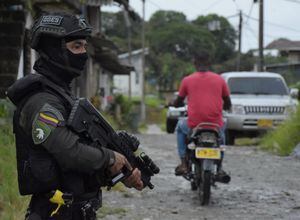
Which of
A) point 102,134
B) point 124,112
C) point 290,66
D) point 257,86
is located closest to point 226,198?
point 102,134

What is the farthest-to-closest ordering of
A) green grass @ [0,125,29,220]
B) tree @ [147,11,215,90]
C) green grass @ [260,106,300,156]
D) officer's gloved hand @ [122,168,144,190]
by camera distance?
tree @ [147,11,215,90] < green grass @ [260,106,300,156] < green grass @ [0,125,29,220] < officer's gloved hand @ [122,168,144,190]

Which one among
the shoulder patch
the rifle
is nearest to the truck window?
the rifle

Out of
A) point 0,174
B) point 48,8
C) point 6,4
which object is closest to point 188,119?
point 0,174

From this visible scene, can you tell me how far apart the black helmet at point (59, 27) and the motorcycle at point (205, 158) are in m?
3.76

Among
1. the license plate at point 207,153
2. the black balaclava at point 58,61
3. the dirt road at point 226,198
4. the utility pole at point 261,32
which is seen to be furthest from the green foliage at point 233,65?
the black balaclava at point 58,61

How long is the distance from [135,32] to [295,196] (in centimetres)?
6034

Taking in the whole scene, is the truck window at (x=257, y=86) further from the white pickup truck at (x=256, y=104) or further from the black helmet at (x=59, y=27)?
the black helmet at (x=59, y=27)

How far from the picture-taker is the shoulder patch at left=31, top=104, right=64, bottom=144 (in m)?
2.78

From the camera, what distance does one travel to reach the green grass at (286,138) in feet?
38.4

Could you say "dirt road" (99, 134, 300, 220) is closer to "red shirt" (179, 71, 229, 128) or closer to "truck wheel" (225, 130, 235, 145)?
"red shirt" (179, 71, 229, 128)

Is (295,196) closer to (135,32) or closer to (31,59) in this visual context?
(31,59)

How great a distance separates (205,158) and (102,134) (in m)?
3.69

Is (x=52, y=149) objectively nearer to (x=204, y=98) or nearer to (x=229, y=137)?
(x=204, y=98)

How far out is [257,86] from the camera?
14.7m
